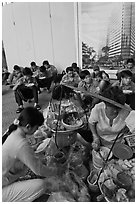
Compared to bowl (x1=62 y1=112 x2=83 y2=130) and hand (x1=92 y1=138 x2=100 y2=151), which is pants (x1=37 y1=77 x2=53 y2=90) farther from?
hand (x1=92 y1=138 x2=100 y2=151)

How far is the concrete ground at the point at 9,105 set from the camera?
107 inches

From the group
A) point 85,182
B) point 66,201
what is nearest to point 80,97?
point 85,182

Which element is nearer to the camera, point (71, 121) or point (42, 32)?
point (71, 121)

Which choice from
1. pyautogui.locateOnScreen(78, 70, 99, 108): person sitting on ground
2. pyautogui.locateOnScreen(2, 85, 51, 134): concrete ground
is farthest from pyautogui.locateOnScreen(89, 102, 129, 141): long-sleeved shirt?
pyautogui.locateOnScreen(2, 85, 51, 134): concrete ground

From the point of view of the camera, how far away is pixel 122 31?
4023 millimetres

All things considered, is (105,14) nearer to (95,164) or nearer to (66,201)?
(95,164)

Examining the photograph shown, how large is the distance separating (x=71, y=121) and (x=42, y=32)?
357 centimetres

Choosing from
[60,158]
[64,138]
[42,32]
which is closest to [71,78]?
[64,138]

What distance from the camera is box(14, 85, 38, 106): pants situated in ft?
10.3

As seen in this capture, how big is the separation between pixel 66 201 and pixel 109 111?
2.34 ft

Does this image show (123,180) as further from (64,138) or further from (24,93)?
(24,93)

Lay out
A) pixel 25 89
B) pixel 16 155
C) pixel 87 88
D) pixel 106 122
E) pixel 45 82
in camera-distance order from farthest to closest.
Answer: pixel 45 82
pixel 25 89
pixel 87 88
pixel 106 122
pixel 16 155

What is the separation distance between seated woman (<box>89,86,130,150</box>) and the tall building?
120 inches

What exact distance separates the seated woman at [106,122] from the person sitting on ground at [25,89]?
1.67 metres
